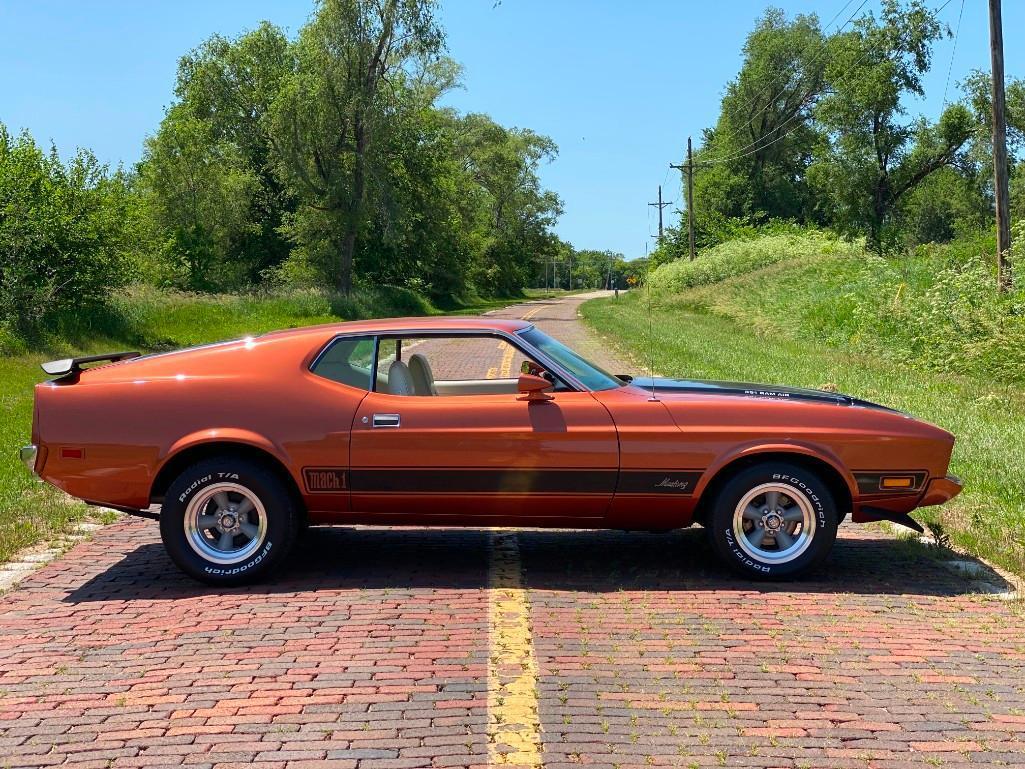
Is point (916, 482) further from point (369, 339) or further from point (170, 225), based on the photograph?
point (170, 225)

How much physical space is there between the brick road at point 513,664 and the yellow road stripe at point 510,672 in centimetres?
1

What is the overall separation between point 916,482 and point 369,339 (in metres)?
3.31

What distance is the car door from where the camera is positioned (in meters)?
5.84

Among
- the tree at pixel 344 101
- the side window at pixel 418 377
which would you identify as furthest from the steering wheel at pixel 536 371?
the tree at pixel 344 101

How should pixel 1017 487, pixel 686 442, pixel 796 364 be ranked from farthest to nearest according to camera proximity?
pixel 796 364, pixel 1017 487, pixel 686 442

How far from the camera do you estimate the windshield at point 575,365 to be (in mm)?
6129

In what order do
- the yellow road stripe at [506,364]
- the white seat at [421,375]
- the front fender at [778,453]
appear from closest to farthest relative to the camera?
the front fender at [778,453], the white seat at [421,375], the yellow road stripe at [506,364]

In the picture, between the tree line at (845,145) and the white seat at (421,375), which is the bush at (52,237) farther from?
the tree line at (845,145)

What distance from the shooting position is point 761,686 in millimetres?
4379

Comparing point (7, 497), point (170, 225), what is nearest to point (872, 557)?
point (7, 497)

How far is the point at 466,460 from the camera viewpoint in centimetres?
586

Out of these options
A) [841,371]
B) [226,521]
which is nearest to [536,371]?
[226,521]

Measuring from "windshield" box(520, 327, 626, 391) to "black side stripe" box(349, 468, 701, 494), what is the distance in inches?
22.2

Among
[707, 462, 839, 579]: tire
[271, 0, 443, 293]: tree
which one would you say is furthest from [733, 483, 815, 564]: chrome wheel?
[271, 0, 443, 293]: tree
